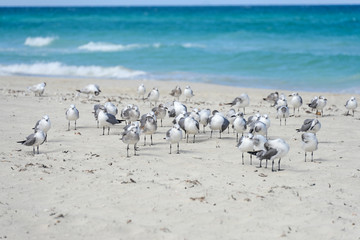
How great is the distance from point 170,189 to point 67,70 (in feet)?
83.6

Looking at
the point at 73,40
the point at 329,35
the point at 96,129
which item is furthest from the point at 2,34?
the point at 96,129

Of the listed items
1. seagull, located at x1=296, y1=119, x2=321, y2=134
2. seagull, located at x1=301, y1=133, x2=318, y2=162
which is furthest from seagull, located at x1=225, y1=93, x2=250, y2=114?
seagull, located at x1=301, y1=133, x2=318, y2=162

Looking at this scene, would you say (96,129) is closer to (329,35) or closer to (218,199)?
(218,199)

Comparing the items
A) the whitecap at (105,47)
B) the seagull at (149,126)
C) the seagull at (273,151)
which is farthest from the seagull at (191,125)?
the whitecap at (105,47)

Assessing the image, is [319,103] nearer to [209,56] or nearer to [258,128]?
[258,128]

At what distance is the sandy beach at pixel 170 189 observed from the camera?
7.96 meters

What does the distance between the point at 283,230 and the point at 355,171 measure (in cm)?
381

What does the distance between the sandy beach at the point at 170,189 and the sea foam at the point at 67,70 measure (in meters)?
17.3

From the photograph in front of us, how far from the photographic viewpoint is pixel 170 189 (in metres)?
9.49

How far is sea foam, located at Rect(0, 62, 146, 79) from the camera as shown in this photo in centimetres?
3241

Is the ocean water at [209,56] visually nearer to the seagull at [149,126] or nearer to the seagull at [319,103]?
the seagull at [319,103]

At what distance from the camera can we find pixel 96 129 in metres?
15.1

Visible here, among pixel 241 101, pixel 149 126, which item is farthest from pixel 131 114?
pixel 241 101

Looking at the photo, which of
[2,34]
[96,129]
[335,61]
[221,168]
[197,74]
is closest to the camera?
[221,168]
